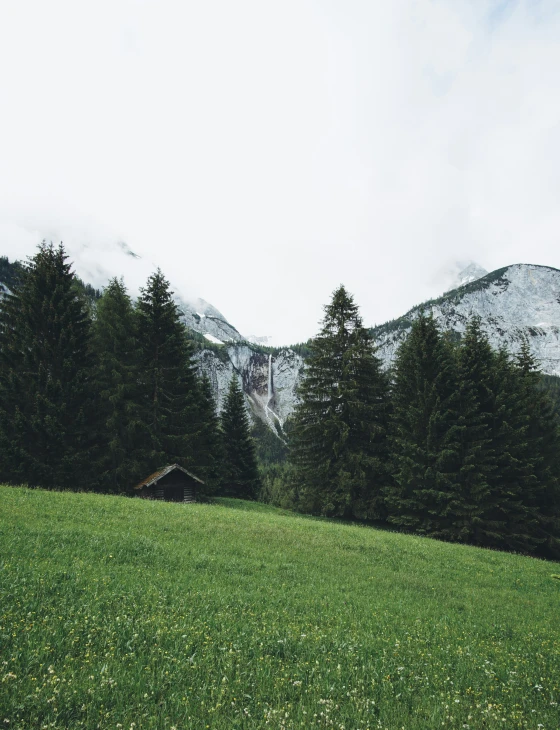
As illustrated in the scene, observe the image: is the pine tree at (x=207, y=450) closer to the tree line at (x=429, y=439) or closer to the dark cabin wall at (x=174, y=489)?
the dark cabin wall at (x=174, y=489)

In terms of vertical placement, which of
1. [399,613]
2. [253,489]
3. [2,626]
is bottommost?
[253,489]

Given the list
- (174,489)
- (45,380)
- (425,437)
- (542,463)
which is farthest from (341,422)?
(45,380)

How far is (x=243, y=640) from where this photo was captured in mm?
6023

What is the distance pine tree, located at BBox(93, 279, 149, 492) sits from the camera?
2812 centimetres

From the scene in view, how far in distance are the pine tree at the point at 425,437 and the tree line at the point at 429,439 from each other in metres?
0.09

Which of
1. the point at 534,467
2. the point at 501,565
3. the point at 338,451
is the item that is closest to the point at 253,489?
the point at 338,451

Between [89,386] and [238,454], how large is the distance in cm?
2641

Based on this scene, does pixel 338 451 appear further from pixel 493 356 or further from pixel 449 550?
pixel 493 356

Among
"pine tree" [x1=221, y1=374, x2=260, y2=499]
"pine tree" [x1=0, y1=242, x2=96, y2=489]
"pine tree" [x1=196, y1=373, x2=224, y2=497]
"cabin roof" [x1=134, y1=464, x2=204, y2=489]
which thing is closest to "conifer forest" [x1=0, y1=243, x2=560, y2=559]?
"pine tree" [x1=0, y1=242, x2=96, y2=489]

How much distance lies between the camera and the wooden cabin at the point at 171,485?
2695cm

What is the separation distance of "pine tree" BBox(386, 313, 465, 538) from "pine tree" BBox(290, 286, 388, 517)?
168cm

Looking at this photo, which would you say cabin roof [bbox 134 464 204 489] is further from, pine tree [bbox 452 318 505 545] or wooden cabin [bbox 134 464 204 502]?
pine tree [bbox 452 318 505 545]

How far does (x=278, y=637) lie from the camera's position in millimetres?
6301

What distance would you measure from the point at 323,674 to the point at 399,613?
4276mm
